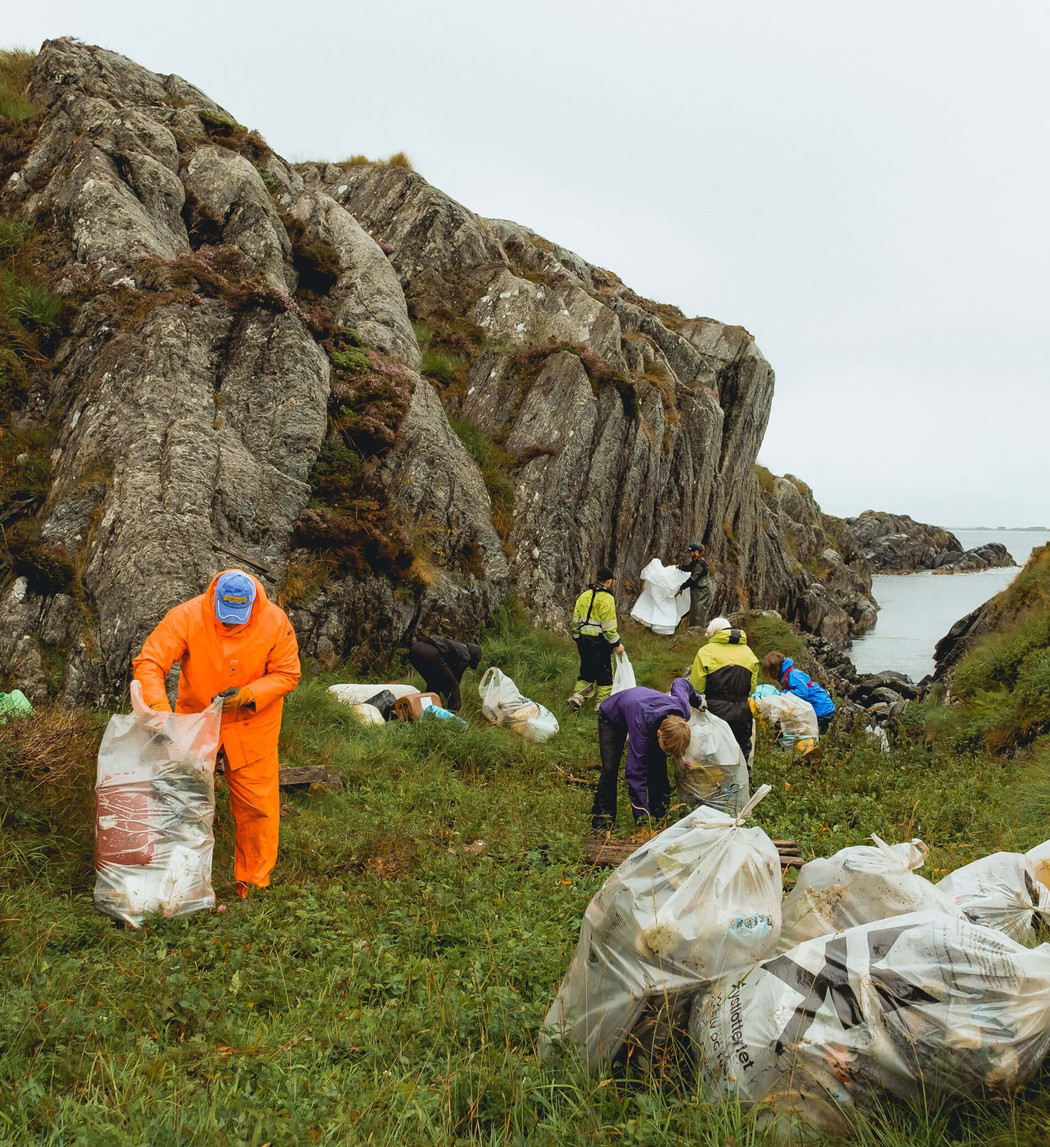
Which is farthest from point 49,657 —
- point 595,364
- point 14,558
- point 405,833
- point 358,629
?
point 595,364

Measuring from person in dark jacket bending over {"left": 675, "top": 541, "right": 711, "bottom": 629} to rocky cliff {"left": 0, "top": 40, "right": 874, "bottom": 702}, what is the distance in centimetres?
188

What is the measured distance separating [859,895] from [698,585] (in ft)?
37.1

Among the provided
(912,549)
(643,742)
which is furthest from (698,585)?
(912,549)

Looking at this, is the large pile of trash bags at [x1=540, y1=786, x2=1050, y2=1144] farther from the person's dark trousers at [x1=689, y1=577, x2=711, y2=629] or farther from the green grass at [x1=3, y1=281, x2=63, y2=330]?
the green grass at [x1=3, y1=281, x2=63, y2=330]

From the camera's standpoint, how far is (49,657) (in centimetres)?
763

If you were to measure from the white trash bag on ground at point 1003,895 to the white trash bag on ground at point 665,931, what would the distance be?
102cm

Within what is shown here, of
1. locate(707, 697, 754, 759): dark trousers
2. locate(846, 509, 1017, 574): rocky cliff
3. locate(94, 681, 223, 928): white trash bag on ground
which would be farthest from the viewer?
locate(846, 509, 1017, 574): rocky cliff

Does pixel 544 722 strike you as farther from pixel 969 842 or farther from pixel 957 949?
pixel 957 949

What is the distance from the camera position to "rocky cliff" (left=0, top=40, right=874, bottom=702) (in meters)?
Result: 8.59

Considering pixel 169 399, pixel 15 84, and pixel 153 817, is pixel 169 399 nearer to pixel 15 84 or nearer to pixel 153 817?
pixel 153 817

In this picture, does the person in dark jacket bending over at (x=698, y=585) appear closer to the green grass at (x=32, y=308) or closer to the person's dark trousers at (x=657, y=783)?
the person's dark trousers at (x=657, y=783)

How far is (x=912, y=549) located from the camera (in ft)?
262

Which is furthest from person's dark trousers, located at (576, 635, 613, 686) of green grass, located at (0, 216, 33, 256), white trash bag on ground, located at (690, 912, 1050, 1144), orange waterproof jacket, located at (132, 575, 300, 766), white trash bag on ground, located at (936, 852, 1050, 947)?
green grass, located at (0, 216, 33, 256)

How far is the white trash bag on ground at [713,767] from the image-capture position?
5.80 metres
